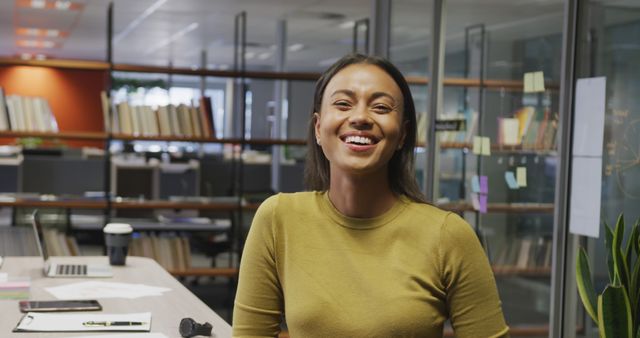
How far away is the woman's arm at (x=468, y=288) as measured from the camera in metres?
1.54

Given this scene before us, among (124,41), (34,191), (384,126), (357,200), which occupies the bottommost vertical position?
(34,191)

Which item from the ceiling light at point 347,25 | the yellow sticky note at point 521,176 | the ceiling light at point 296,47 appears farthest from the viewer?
the ceiling light at point 296,47

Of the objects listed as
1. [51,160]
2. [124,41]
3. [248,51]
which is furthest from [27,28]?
[51,160]

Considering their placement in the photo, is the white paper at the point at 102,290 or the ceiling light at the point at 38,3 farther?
the ceiling light at the point at 38,3

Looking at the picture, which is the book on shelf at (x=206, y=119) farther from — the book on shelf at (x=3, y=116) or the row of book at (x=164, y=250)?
the book on shelf at (x=3, y=116)

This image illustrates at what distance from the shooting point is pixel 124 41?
516 inches

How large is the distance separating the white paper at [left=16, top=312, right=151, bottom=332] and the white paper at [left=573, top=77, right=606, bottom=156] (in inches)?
72.4

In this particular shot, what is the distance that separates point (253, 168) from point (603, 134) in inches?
285

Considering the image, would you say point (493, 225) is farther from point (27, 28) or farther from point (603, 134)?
point (27, 28)

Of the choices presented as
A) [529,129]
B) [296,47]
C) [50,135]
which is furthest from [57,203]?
[296,47]

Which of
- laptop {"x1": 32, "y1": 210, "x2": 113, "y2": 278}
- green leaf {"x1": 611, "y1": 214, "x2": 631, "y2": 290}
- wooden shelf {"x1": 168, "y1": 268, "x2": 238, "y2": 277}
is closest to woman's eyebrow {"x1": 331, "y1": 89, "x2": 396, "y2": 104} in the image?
green leaf {"x1": 611, "y1": 214, "x2": 631, "y2": 290}

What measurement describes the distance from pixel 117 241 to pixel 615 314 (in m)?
2.09

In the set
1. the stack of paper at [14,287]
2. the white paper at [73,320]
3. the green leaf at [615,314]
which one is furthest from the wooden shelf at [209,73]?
the white paper at [73,320]

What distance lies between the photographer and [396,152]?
1.67m
